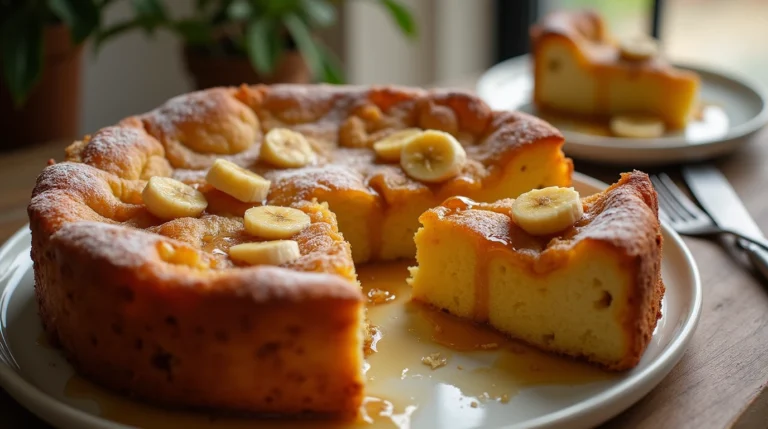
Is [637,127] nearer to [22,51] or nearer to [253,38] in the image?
[253,38]

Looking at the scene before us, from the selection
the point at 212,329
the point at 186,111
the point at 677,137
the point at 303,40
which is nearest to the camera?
the point at 212,329

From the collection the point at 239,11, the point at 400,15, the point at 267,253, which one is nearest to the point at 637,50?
the point at 400,15

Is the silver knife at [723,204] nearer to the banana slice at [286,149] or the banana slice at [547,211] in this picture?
the banana slice at [547,211]

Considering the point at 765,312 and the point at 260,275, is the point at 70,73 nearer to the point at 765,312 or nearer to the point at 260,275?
the point at 260,275

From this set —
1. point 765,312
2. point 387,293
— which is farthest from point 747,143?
point 387,293

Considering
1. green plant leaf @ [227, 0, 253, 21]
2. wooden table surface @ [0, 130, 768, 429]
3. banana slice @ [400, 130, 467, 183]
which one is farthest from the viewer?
green plant leaf @ [227, 0, 253, 21]

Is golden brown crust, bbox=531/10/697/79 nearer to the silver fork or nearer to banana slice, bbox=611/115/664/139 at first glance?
banana slice, bbox=611/115/664/139

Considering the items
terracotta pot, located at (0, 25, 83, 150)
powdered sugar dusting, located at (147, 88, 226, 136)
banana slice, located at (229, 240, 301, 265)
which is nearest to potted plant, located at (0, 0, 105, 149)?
terracotta pot, located at (0, 25, 83, 150)
